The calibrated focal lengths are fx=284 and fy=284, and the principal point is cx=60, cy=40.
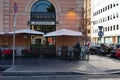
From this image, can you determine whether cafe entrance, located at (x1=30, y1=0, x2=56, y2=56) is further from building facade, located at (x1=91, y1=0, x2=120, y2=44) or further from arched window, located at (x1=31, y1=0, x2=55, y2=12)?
building facade, located at (x1=91, y1=0, x2=120, y2=44)

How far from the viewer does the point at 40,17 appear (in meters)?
26.5

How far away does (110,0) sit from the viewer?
73.8 meters

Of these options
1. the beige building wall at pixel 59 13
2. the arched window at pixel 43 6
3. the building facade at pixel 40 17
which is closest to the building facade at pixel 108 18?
the beige building wall at pixel 59 13

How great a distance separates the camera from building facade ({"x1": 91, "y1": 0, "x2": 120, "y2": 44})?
6814cm

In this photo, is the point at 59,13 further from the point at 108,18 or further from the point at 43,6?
the point at 108,18

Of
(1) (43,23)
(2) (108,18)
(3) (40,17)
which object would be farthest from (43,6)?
(2) (108,18)

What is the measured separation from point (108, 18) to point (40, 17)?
51189mm

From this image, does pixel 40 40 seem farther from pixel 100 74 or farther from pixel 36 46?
pixel 100 74

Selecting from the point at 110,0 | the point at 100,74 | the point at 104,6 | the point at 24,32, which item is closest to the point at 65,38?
the point at 24,32

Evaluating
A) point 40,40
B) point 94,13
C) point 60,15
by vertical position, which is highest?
point 94,13

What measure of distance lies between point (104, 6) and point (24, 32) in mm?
59343

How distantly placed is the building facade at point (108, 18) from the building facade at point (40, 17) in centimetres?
4178

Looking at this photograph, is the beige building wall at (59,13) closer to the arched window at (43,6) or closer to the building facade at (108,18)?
the arched window at (43,6)

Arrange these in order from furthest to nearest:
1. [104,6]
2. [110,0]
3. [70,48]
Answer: [104,6]
[110,0]
[70,48]
